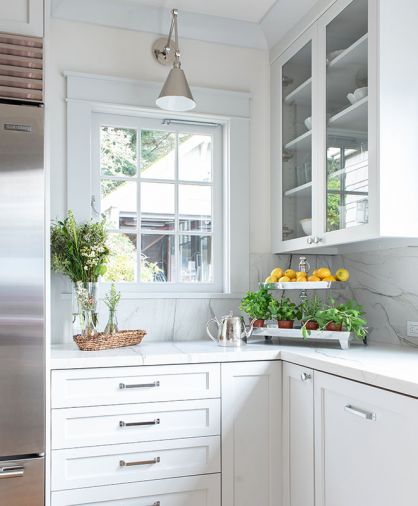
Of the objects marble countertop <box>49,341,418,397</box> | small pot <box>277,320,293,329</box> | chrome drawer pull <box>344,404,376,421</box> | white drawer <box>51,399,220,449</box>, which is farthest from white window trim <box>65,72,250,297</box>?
chrome drawer pull <box>344,404,376,421</box>

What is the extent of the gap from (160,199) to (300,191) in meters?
0.72

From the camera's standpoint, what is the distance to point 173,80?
241 cm

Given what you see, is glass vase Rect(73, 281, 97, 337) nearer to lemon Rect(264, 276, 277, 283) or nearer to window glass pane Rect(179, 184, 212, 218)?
window glass pane Rect(179, 184, 212, 218)

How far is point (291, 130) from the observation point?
2756 millimetres

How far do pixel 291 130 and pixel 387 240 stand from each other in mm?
804

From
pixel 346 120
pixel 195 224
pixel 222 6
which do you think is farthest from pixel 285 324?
pixel 222 6

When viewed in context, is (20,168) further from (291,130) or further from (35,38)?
(291,130)

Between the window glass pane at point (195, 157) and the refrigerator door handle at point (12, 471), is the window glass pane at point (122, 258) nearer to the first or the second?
the window glass pane at point (195, 157)

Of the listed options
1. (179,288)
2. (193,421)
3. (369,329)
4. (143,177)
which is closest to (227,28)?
(143,177)

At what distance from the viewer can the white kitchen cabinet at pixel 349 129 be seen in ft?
6.83

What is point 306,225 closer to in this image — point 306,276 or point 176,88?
point 306,276

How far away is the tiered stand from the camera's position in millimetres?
2316

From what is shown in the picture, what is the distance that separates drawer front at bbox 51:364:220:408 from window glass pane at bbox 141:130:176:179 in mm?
1111

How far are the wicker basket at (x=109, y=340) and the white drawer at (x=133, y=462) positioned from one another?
41 cm
